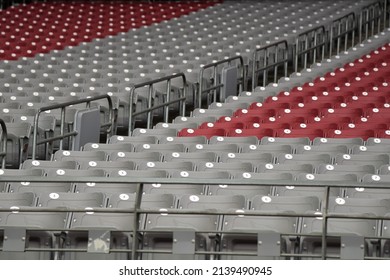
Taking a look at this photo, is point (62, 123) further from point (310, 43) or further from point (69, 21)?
point (69, 21)

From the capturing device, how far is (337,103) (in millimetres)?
11555

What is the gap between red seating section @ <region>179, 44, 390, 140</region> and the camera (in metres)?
9.98

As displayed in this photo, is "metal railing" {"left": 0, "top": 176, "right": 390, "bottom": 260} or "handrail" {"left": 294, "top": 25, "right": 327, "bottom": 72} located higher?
"handrail" {"left": 294, "top": 25, "right": 327, "bottom": 72}

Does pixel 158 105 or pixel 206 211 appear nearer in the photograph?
pixel 206 211

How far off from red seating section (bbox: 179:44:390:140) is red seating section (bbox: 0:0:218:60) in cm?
533

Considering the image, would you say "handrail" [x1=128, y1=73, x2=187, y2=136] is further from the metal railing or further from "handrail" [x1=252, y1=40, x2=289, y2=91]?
the metal railing

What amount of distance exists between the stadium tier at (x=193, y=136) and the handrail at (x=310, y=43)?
66 millimetres

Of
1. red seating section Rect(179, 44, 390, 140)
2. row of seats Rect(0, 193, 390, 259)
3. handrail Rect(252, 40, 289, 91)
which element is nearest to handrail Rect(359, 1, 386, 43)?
handrail Rect(252, 40, 289, 91)

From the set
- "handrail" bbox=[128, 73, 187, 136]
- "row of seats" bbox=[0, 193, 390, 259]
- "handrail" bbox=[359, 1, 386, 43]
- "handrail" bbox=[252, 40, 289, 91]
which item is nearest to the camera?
"row of seats" bbox=[0, 193, 390, 259]

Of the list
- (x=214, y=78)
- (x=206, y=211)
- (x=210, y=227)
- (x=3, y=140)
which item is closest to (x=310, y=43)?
(x=214, y=78)

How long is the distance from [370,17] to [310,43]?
8.61 ft

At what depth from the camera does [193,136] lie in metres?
9.84

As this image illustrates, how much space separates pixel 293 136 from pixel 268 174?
7.06 feet
